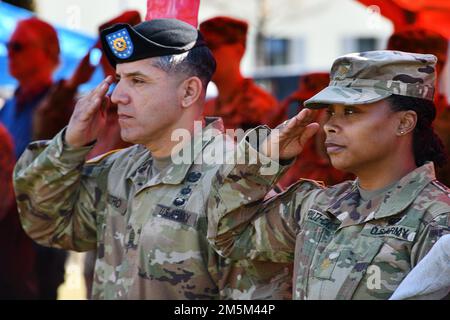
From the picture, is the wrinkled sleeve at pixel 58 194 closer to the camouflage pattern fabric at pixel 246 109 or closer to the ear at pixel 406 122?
the ear at pixel 406 122

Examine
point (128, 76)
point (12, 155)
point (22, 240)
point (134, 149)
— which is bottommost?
point (22, 240)

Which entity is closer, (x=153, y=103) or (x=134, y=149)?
(x=153, y=103)

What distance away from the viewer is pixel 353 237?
11.0ft

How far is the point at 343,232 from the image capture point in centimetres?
339

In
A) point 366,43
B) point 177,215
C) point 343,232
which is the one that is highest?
point 343,232

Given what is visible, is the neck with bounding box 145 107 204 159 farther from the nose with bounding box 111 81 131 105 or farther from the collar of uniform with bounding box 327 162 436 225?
the collar of uniform with bounding box 327 162 436 225

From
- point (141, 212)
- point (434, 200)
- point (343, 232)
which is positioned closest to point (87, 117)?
point (141, 212)

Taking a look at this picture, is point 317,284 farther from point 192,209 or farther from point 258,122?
point 258,122

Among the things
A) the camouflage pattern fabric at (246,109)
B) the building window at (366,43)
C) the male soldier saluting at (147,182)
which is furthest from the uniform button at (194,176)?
the building window at (366,43)

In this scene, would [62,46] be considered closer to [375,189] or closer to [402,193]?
[375,189]

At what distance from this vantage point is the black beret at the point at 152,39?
4.08 m

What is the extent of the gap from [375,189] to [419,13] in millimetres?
2634

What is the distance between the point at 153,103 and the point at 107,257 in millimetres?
699

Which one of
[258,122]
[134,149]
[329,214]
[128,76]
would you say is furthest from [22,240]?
[329,214]
